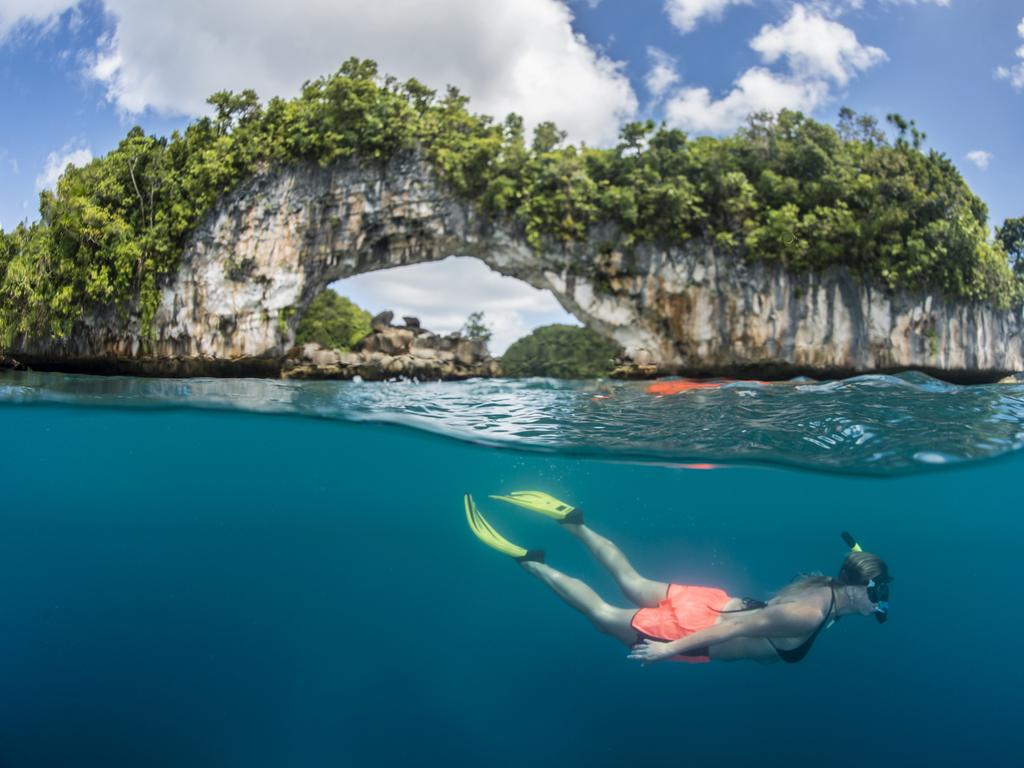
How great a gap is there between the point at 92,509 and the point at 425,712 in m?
12.8

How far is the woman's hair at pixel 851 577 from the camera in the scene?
6.84m

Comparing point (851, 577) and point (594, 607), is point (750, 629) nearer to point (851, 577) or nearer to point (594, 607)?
point (851, 577)

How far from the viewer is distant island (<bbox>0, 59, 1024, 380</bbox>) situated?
1914cm

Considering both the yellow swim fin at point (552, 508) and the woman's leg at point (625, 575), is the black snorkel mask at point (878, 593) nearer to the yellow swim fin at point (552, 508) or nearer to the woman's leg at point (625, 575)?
the woman's leg at point (625, 575)

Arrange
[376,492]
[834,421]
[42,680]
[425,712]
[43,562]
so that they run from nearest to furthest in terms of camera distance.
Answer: [834,421] → [42,680] → [425,712] → [376,492] → [43,562]

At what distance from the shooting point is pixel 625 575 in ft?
27.6

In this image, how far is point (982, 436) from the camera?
1009cm

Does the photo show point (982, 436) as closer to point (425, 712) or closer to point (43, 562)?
point (425, 712)

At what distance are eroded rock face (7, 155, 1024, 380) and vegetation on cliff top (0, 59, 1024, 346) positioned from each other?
23.4 inches

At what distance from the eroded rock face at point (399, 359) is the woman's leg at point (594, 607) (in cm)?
1520

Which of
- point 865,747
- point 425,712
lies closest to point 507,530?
point 425,712

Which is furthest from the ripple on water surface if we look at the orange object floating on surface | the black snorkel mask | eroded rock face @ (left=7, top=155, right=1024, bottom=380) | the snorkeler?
eroded rock face @ (left=7, top=155, right=1024, bottom=380)

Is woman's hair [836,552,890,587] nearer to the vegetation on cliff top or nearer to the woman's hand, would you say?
the woman's hand

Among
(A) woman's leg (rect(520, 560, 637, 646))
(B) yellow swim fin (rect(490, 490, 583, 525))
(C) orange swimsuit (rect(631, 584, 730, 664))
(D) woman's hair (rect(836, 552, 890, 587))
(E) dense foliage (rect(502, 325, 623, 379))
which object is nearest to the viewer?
(C) orange swimsuit (rect(631, 584, 730, 664))
